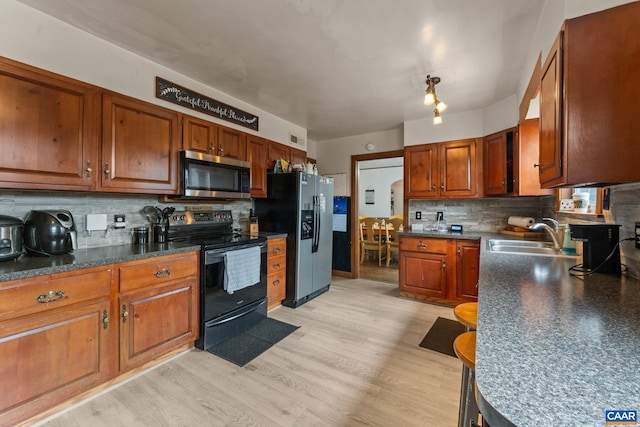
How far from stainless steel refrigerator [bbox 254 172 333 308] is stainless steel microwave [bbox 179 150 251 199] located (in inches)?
18.2

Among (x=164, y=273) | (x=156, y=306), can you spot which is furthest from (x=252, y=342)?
(x=164, y=273)

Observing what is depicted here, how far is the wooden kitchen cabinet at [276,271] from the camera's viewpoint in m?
2.94

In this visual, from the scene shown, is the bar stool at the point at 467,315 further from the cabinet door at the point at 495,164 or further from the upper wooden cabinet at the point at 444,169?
the upper wooden cabinet at the point at 444,169

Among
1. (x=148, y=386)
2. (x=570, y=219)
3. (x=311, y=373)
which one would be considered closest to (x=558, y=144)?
(x=570, y=219)

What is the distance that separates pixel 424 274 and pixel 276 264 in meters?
1.83

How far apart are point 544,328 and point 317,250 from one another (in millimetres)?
2773

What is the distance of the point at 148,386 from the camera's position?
1767 mm

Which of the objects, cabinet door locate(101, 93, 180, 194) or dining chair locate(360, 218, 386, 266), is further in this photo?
dining chair locate(360, 218, 386, 266)

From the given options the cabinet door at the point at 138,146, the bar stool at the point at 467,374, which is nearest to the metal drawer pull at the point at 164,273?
the cabinet door at the point at 138,146

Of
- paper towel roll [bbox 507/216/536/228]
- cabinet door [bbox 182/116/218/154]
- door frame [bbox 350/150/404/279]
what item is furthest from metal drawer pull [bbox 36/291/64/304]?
paper towel roll [bbox 507/216/536/228]

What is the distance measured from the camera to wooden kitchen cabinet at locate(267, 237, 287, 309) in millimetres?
2939

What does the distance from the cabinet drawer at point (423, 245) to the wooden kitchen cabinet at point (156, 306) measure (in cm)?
244

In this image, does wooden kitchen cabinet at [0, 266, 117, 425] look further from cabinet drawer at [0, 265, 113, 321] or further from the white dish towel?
the white dish towel

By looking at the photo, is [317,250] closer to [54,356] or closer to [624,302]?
[54,356]
